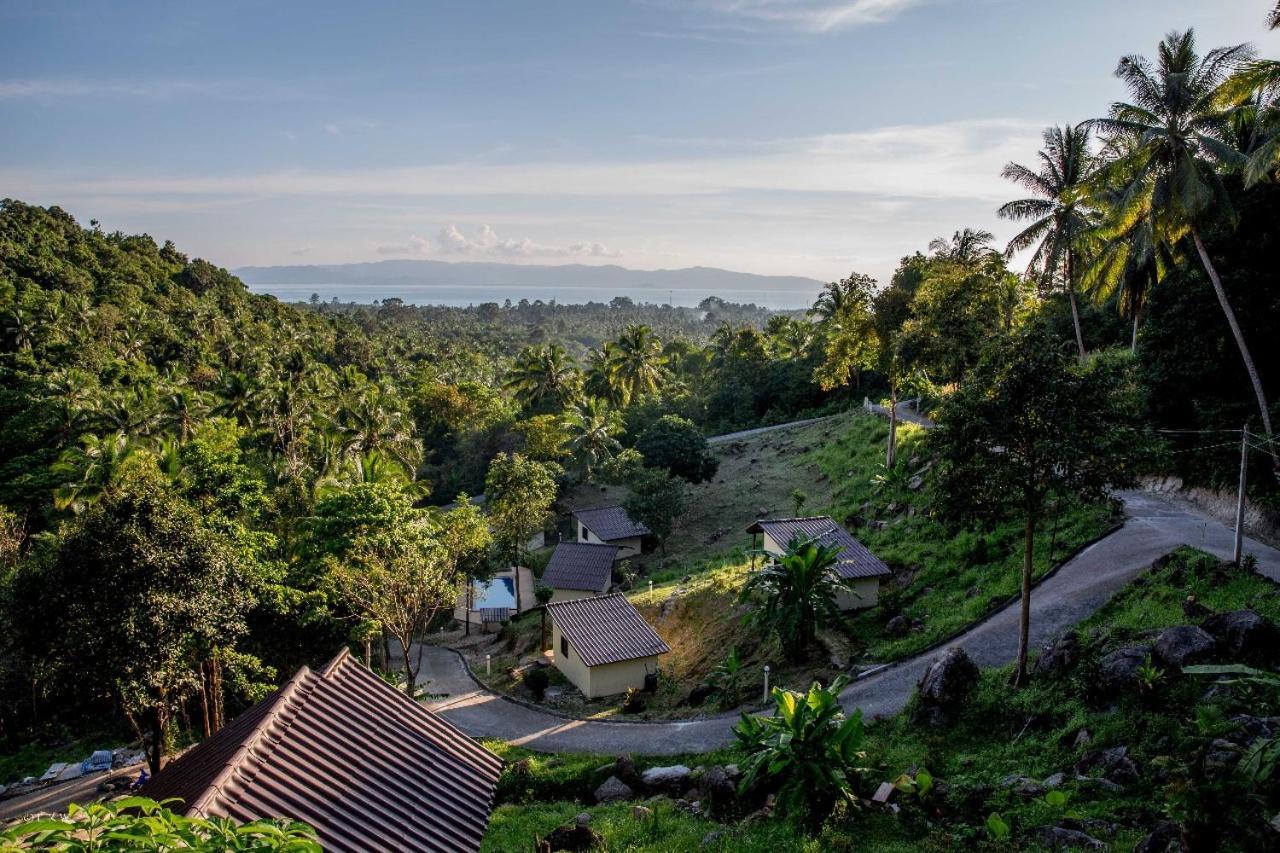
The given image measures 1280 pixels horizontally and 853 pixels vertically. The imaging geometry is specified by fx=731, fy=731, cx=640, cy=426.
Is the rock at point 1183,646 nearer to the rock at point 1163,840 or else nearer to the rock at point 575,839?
the rock at point 1163,840

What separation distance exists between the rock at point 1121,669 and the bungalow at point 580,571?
24.9m

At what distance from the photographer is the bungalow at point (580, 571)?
3634 cm

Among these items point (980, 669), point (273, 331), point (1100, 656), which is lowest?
point (980, 669)

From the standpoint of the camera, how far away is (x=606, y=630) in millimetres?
25750

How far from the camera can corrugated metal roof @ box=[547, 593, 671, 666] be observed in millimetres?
24438

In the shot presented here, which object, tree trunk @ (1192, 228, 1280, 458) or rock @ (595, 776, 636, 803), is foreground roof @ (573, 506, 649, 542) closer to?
rock @ (595, 776, 636, 803)

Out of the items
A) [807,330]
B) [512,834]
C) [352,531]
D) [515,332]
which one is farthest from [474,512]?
[515,332]

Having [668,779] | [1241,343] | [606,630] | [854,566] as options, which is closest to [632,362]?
[606,630]

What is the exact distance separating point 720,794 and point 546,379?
1831 inches

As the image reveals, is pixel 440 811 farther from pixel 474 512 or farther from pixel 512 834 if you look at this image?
pixel 474 512

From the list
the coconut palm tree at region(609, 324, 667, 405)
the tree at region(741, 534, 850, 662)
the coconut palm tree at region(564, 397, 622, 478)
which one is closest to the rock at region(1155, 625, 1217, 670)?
the tree at region(741, 534, 850, 662)

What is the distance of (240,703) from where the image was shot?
24.5 metres

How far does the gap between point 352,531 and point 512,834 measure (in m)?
11.2

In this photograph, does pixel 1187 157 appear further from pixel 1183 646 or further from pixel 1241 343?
pixel 1183 646
